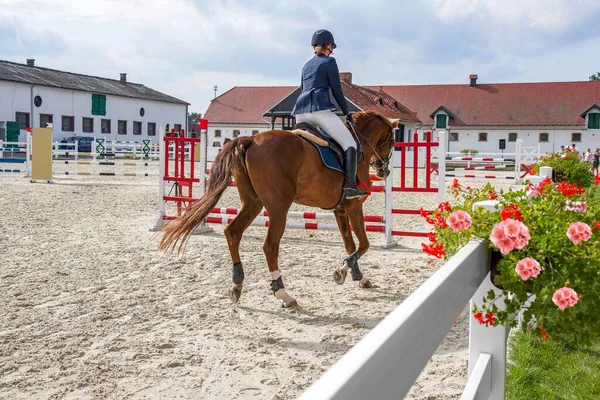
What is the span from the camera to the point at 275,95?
65000 millimetres

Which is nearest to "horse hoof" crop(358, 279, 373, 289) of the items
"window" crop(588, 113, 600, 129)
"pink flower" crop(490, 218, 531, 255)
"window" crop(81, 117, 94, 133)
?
"pink flower" crop(490, 218, 531, 255)

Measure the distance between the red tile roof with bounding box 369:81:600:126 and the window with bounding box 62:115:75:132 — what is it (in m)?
28.6

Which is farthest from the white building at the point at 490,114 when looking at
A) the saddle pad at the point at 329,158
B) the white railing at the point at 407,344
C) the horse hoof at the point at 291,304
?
the white railing at the point at 407,344

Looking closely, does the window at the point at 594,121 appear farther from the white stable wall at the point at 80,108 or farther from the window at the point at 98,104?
the window at the point at 98,104

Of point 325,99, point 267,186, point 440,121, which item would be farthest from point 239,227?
point 440,121

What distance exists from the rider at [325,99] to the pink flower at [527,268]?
419 centimetres

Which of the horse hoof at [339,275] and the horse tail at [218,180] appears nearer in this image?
the horse tail at [218,180]

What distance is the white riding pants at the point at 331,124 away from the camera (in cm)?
658

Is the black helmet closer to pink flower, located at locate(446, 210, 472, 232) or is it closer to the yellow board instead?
pink flower, located at locate(446, 210, 472, 232)

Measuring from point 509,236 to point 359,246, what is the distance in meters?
4.40

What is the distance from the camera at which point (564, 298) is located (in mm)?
2414

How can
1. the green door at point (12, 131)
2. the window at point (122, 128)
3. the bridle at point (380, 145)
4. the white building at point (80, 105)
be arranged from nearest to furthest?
A: the bridle at point (380, 145) → the green door at point (12, 131) → the white building at point (80, 105) → the window at point (122, 128)

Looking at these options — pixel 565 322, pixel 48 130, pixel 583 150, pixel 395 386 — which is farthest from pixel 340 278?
pixel 583 150

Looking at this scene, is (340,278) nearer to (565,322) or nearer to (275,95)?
(565,322)
